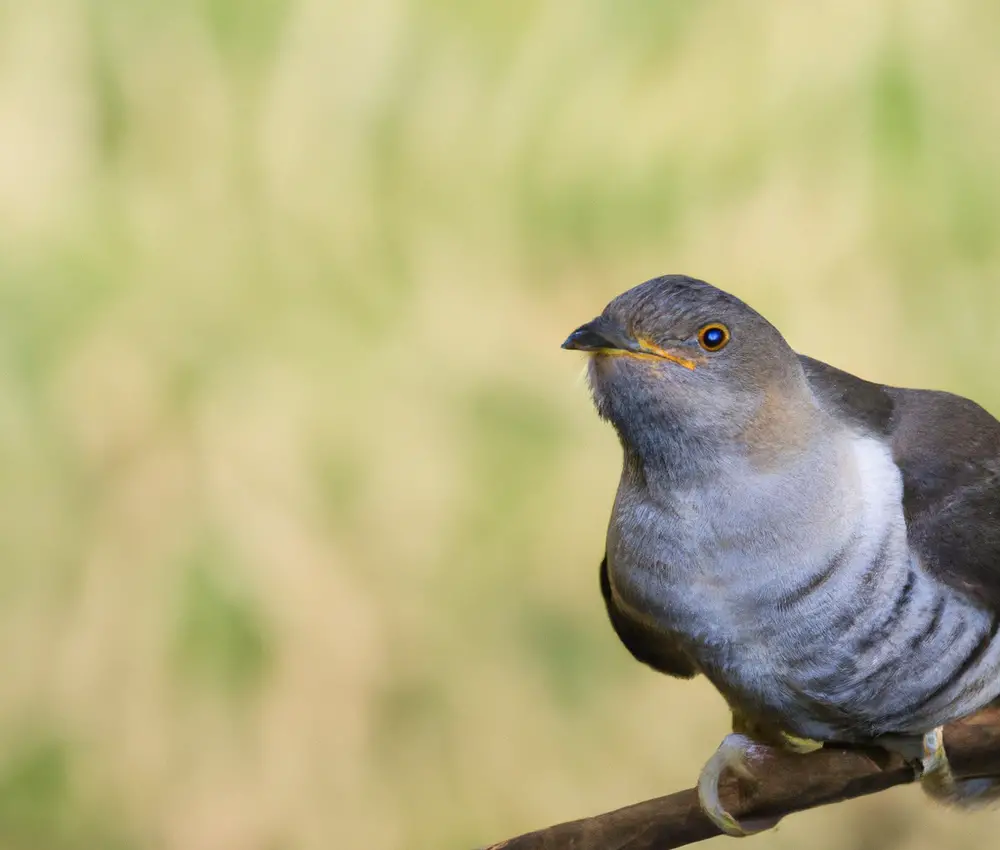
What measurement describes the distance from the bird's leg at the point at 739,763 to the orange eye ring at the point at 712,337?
43 cm

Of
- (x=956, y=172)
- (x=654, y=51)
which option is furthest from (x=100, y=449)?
(x=956, y=172)

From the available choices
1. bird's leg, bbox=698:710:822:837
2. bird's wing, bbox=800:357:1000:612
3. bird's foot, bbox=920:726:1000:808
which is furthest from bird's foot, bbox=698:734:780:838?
bird's wing, bbox=800:357:1000:612

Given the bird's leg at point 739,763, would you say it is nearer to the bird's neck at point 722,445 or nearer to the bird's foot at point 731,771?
the bird's foot at point 731,771

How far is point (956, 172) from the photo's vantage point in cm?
215

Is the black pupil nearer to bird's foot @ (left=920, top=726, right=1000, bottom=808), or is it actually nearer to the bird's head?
the bird's head

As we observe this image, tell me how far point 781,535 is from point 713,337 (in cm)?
20

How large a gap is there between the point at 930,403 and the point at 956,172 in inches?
33.3

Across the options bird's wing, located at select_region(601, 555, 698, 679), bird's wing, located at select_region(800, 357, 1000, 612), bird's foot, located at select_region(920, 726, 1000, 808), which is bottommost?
bird's foot, located at select_region(920, 726, 1000, 808)

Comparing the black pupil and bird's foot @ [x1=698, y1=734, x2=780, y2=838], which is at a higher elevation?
the black pupil

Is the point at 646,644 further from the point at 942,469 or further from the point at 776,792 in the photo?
the point at 942,469

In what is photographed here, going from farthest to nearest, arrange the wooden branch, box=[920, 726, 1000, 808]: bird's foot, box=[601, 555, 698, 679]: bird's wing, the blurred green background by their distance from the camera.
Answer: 1. the blurred green background
2. box=[601, 555, 698, 679]: bird's wing
3. box=[920, 726, 1000, 808]: bird's foot
4. the wooden branch

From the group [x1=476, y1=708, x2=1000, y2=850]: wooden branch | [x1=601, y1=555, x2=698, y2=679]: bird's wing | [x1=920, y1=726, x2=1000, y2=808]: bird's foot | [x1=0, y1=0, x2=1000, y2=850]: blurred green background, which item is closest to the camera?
[x1=476, y1=708, x2=1000, y2=850]: wooden branch

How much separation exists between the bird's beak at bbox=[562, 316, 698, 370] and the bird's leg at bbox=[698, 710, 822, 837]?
0.42 m

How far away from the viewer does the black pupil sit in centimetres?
127
